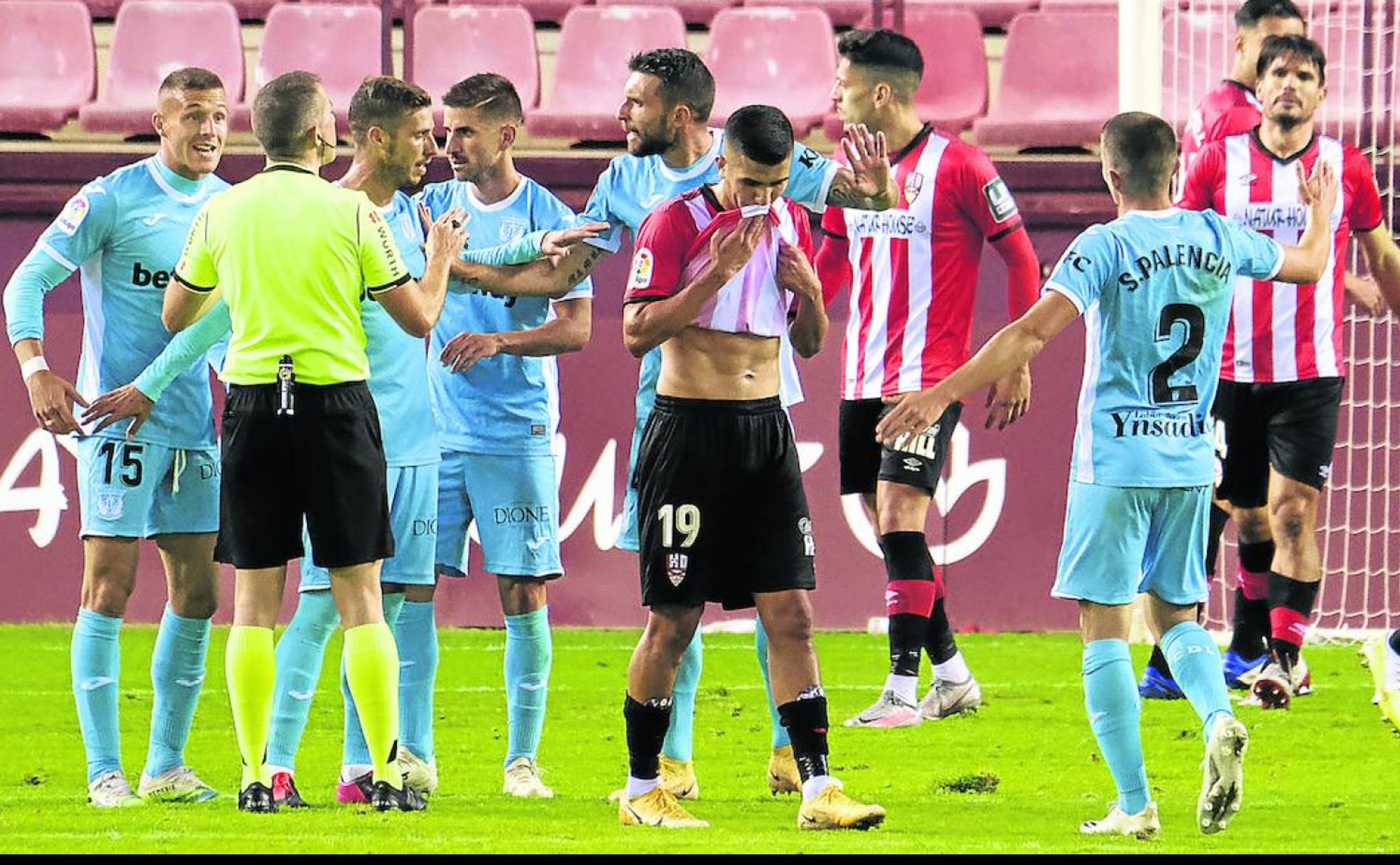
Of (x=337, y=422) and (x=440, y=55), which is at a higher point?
(x=440, y=55)

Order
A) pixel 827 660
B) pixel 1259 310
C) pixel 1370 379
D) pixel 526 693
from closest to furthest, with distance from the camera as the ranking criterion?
pixel 526 693 < pixel 1259 310 < pixel 827 660 < pixel 1370 379

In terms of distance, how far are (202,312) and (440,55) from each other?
709 centimetres

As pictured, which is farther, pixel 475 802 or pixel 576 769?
pixel 576 769

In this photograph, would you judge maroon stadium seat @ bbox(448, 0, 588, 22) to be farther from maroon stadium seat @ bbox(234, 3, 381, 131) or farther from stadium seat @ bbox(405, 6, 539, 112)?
maroon stadium seat @ bbox(234, 3, 381, 131)

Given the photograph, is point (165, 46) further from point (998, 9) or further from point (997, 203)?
point (997, 203)

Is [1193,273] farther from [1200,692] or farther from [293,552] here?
[293,552]

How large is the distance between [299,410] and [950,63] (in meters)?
7.89

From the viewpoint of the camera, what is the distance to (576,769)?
7.11m

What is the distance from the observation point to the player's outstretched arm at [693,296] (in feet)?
18.1

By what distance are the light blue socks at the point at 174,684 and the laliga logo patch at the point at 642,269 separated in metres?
1.66

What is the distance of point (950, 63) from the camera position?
13.0 metres

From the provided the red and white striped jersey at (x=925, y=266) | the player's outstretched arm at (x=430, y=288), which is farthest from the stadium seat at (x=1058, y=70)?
the player's outstretched arm at (x=430, y=288)
